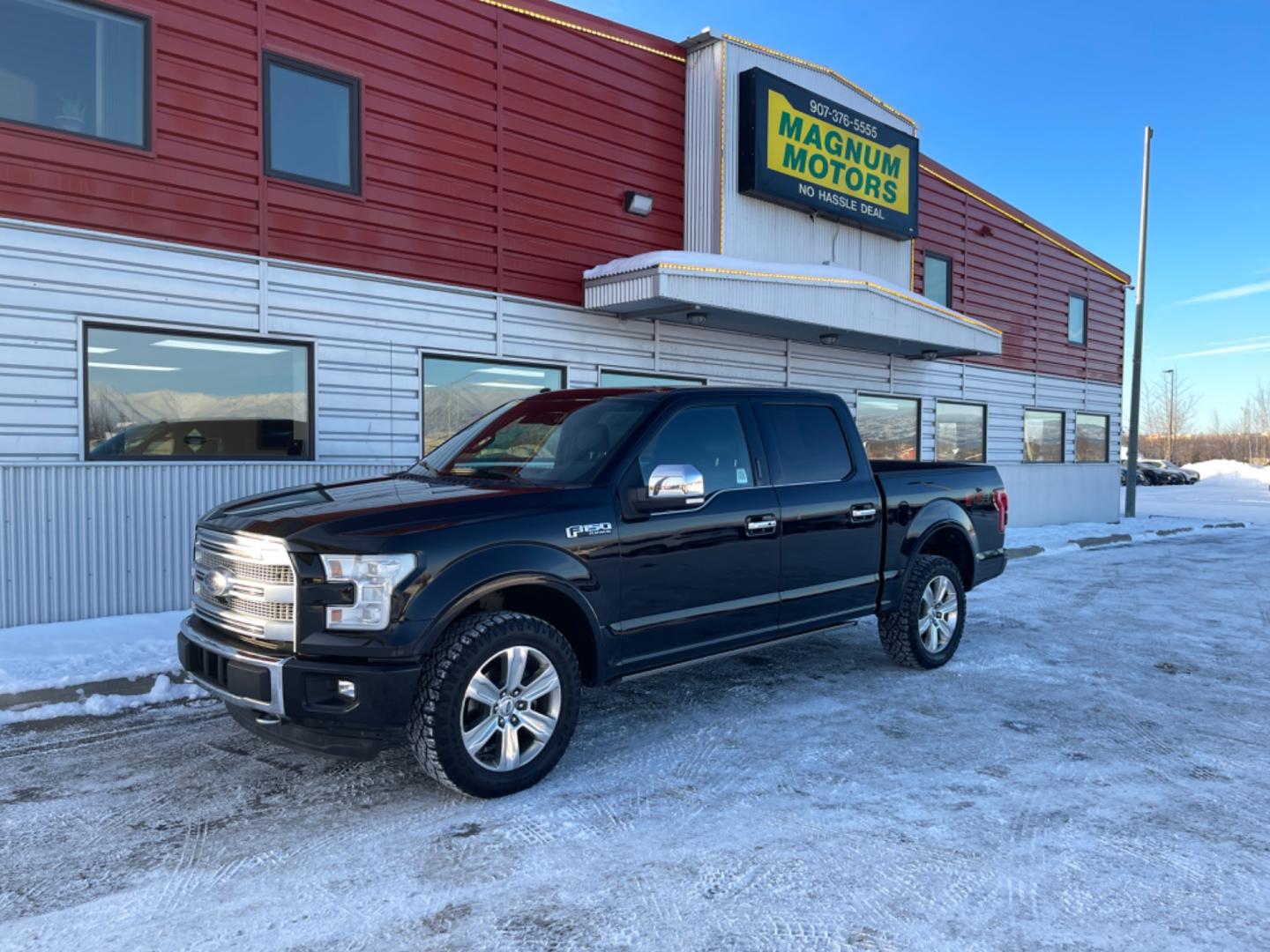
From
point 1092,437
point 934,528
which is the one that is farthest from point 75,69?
point 1092,437

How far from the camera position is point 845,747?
4633mm

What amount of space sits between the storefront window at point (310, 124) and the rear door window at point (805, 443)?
5704 millimetres

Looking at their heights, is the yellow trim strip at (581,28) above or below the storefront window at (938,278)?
above

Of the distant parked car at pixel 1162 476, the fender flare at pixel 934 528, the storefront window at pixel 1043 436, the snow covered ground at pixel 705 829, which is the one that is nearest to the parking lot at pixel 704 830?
Result: the snow covered ground at pixel 705 829

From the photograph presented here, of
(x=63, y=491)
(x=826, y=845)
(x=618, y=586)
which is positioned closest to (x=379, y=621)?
(x=618, y=586)

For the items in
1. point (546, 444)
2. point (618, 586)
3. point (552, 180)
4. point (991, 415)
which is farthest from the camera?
point (991, 415)

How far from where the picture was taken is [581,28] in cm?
1063

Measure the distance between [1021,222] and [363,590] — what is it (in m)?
18.5

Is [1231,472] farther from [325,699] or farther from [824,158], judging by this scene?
[325,699]

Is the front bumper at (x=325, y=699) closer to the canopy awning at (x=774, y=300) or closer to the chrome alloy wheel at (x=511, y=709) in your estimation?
the chrome alloy wheel at (x=511, y=709)

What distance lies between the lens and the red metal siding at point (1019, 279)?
54.5ft

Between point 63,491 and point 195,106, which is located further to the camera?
point 195,106

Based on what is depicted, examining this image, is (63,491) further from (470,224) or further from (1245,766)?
(1245,766)

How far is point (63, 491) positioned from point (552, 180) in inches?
241
